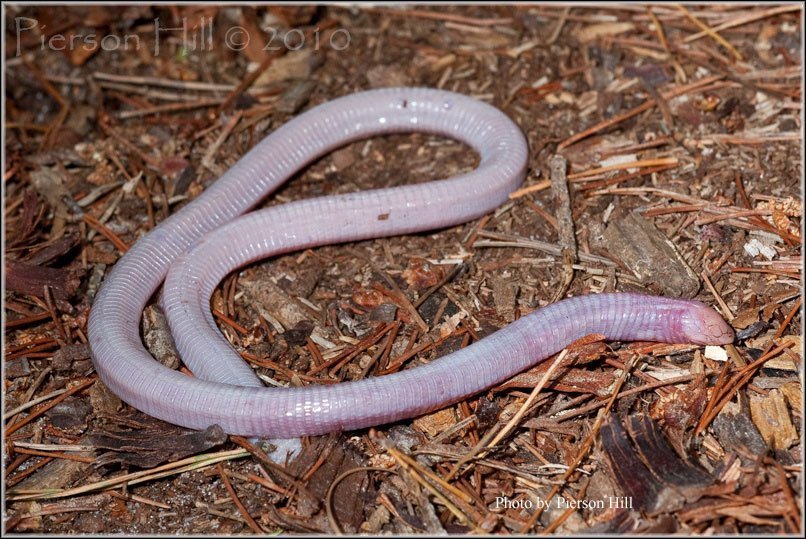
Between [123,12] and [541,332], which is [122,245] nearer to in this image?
[123,12]

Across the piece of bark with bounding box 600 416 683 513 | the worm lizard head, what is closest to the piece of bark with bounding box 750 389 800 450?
the worm lizard head

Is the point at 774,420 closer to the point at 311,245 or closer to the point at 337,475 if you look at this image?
the point at 337,475

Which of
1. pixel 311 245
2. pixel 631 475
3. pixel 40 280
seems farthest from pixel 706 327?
pixel 40 280

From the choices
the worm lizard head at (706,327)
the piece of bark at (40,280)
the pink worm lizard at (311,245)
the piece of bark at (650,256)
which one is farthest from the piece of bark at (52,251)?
the worm lizard head at (706,327)

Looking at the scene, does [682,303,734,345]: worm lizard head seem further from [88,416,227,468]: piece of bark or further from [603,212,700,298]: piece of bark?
[88,416,227,468]: piece of bark

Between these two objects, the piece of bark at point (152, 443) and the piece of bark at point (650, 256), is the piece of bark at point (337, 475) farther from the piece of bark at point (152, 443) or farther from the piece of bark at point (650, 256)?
the piece of bark at point (650, 256)

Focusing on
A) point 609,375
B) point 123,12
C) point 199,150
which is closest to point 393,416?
point 609,375
